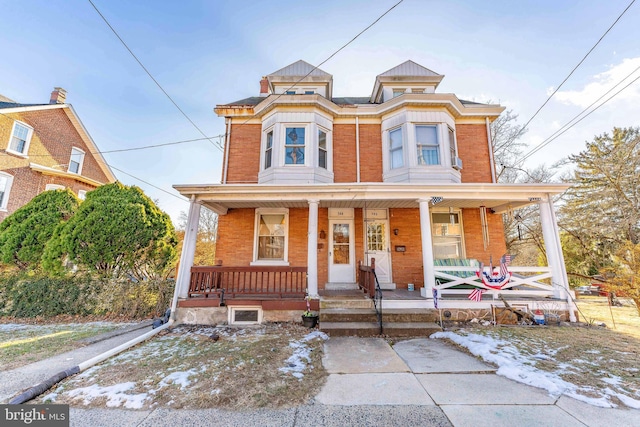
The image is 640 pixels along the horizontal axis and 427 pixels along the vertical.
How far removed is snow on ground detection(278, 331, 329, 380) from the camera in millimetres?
3568

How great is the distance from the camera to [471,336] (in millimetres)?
4961

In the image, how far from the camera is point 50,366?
149 inches

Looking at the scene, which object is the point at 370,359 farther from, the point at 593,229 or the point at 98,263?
the point at 593,229

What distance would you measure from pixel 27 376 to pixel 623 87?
42.1 ft

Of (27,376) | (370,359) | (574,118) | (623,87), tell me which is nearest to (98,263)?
(27,376)

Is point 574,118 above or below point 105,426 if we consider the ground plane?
above

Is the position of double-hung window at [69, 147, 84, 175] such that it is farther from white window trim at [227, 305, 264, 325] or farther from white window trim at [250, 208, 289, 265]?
white window trim at [227, 305, 264, 325]

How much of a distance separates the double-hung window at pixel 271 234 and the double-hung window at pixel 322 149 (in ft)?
6.93

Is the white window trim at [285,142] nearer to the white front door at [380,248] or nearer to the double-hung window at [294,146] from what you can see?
the double-hung window at [294,146]

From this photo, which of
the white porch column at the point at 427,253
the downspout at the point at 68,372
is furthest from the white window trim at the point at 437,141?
the downspout at the point at 68,372

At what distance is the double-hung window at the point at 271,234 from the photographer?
27.3 feet

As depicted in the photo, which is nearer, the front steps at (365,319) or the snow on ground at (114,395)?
the snow on ground at (114,395)

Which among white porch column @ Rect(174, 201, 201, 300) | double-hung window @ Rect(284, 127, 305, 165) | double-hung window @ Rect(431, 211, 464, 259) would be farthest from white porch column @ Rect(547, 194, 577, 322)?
white porch column @ Rect(174, 201, 201, 300)

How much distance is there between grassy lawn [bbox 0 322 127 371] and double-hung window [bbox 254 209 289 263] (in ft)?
13.5
